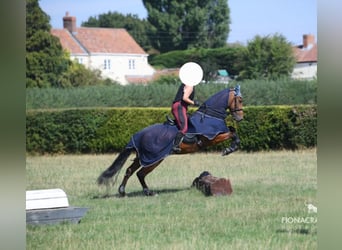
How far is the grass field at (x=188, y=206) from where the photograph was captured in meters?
6.36

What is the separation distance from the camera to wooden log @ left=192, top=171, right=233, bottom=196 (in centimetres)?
680

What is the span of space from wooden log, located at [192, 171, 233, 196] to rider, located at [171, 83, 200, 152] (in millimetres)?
378

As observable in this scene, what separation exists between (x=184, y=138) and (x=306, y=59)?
1.46 m

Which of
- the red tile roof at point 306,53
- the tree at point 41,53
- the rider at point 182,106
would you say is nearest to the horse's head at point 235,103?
the rider at point 182,106

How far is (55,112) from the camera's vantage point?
276 inches

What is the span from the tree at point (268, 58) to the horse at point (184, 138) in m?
0.29

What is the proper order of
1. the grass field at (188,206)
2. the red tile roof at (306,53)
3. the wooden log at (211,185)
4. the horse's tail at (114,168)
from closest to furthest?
the grass field at (188,206) → the red tile roof at (306,53) → the wooden log at (211,185) → the horse's tail at (114,168)

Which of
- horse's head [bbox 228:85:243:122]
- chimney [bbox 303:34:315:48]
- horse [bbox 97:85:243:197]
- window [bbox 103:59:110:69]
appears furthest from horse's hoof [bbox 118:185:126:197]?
chimney [bbox 303:34:315:48]

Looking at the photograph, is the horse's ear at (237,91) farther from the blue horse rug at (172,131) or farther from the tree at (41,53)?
the tree at (41,53)

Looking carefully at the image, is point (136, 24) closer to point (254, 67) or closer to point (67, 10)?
point (67, 10)

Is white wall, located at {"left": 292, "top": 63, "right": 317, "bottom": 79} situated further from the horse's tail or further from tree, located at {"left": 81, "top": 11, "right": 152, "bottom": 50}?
the horse's tail

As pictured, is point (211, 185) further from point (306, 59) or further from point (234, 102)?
point (306, 59)

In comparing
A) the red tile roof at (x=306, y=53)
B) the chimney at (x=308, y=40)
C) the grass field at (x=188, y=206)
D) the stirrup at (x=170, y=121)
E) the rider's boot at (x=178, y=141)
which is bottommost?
the grass field at (x=188, y=206)

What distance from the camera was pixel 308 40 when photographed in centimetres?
673
